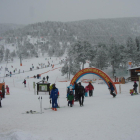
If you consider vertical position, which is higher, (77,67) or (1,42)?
(1,42)

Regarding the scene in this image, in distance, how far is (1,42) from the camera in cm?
18762

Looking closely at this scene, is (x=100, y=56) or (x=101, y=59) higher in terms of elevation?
(x=100, y=56)

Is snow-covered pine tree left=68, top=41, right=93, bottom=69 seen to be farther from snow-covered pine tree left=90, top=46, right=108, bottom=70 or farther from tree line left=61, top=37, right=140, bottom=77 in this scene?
snow-covered pine tree left=90, top=46, right=108, bottom=70

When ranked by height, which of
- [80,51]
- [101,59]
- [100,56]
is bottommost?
[101,59]

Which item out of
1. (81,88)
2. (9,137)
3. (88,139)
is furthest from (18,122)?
(81,88)

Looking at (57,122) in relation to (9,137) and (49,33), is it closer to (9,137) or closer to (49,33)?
(9,137)

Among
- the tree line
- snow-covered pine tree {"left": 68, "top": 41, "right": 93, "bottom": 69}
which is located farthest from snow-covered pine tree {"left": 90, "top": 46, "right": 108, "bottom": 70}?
snow-covered pine tree {"left": 68, "top": 41, "right": 93, "bottom": 69}

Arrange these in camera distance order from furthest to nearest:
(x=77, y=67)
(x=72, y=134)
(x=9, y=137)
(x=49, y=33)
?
(x=49, y=33)
(x=77, y=67)
(x=72, y=134)
(x=9, y=137)

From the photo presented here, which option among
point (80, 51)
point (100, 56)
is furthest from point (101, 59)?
point (80, 51)

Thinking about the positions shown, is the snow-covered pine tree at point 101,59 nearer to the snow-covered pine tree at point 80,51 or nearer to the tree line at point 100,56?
the tree line at point 100,56

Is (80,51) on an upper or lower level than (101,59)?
upper

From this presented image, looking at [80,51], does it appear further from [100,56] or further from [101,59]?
[101,59]

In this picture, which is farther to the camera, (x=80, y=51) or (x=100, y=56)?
(x=80, y=51)

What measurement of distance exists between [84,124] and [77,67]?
3507 centimetres
